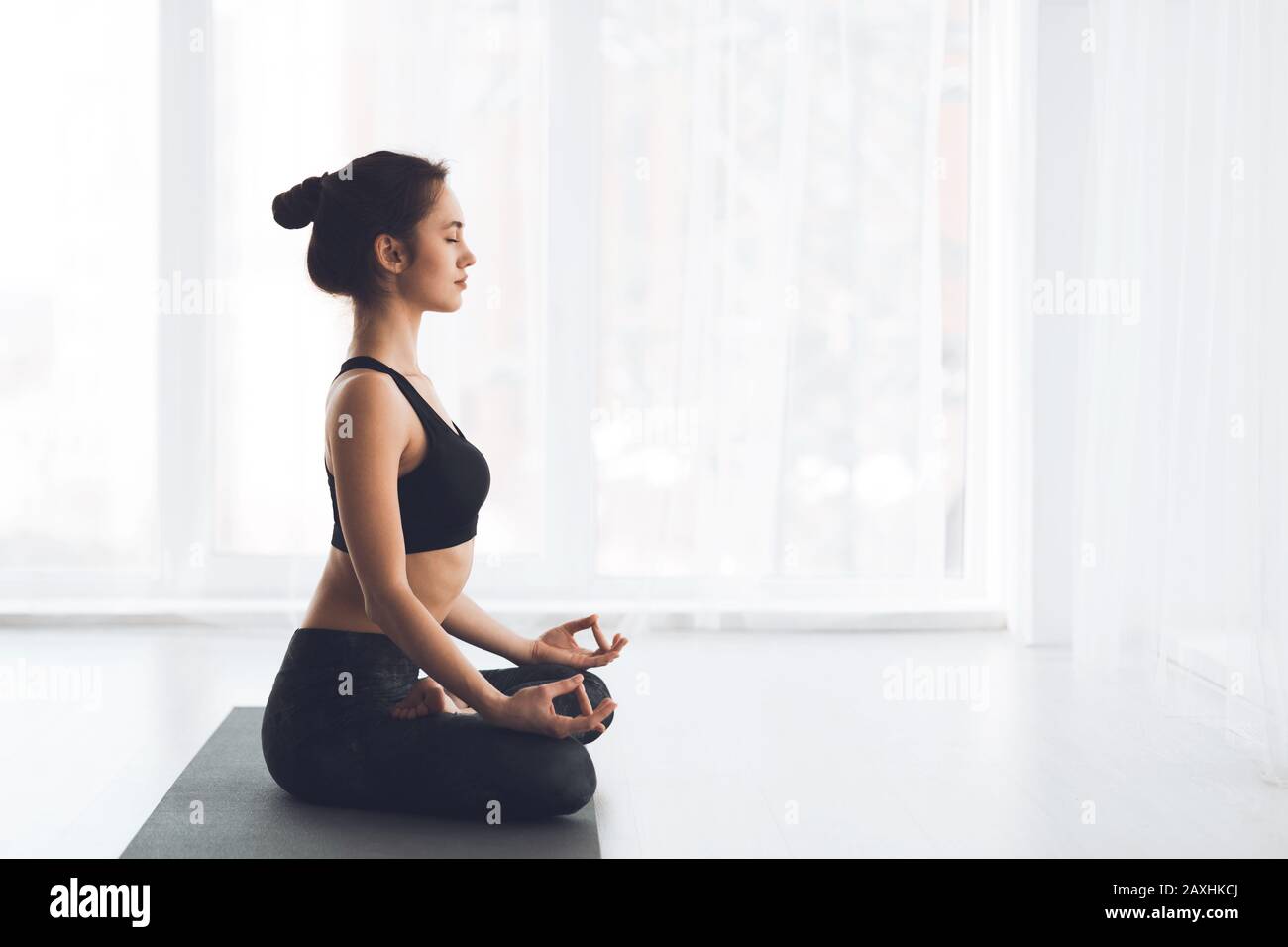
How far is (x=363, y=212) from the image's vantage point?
1856mm

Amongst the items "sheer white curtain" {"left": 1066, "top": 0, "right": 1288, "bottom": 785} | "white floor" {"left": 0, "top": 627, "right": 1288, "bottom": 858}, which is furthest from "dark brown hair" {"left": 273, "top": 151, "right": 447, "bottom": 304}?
"sheer white curtain" {"left": 1066, "top": 0, "right": 1288, "bottom": 785}

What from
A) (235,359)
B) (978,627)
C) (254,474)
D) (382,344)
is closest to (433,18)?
(235,359)

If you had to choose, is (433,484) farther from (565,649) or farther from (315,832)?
(315,832)

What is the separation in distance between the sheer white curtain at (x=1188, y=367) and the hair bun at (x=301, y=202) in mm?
1629

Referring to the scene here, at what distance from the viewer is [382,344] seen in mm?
1896

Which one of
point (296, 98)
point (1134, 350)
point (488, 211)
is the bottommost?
point (1134, 350)

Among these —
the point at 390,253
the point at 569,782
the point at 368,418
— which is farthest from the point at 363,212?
the point at 569,782

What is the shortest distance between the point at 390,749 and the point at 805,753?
881mm

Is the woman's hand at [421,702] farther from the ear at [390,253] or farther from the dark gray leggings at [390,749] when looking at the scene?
the ear at [390,253]

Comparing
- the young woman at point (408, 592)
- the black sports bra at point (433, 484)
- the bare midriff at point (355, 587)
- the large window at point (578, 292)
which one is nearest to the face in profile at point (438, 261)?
the young woman at point (408, 592)

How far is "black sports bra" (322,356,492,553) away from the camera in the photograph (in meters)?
1.87

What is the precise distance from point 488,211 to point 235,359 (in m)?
0.82
